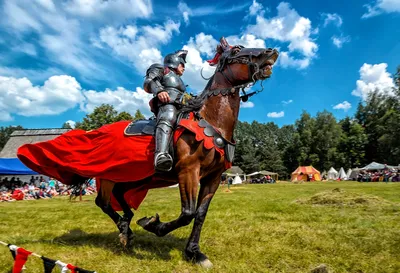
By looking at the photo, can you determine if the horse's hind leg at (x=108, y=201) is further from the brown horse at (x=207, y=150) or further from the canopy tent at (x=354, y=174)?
the canopy tent at (x=354, y=174)

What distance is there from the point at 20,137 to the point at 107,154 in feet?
159

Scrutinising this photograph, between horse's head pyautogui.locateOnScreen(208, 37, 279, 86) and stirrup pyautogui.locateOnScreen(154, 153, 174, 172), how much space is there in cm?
159

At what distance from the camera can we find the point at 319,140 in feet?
246

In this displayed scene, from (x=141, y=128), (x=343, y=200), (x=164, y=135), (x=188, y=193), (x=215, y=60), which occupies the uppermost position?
(x=215, y=60)

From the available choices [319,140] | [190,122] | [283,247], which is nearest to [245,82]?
[190,122]

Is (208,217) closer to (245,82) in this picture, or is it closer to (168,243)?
(168,243)

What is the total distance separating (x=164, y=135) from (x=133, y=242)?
2.44 m

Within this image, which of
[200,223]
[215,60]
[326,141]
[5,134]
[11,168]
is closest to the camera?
[200,223]

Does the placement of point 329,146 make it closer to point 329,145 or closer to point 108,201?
point 329,145

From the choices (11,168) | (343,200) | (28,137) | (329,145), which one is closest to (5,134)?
(28,137)

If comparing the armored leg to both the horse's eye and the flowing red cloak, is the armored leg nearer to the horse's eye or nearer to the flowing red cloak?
the flowing red cloak

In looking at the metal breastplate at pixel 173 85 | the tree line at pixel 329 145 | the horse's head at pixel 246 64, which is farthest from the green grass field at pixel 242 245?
the tree line at pixel 329 145

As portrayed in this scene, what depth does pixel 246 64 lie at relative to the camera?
4.43m

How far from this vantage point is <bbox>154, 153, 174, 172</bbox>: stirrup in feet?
13.0
